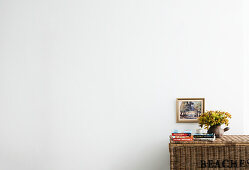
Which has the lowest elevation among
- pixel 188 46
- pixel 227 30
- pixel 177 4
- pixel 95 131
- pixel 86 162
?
pixel 86 162

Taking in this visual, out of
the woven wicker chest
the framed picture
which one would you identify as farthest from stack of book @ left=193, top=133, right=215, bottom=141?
the framed picture

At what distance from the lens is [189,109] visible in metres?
2.41

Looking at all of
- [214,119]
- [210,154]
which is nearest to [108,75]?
[214,119]

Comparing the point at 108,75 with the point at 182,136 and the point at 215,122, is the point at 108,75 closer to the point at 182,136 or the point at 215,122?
the point at 182,136

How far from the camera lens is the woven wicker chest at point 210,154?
6.47 feet

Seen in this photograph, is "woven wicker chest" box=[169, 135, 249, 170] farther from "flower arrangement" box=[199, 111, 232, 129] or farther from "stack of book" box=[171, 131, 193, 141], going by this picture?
"flower arrangement" box=[199, 111, 232, 129]

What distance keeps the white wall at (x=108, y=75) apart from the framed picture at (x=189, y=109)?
2.3 inches

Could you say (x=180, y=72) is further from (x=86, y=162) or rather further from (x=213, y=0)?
(x=86, y=162)

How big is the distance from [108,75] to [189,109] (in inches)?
34.3

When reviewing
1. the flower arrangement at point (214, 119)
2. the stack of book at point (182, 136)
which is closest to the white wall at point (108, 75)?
the flower arrangement at point (214, 119)

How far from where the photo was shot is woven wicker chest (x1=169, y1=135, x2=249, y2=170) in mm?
1973

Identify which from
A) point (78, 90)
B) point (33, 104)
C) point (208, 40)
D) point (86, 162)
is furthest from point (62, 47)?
point (208, 40)

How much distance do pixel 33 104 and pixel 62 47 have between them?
0.67m

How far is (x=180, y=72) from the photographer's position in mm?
2455
